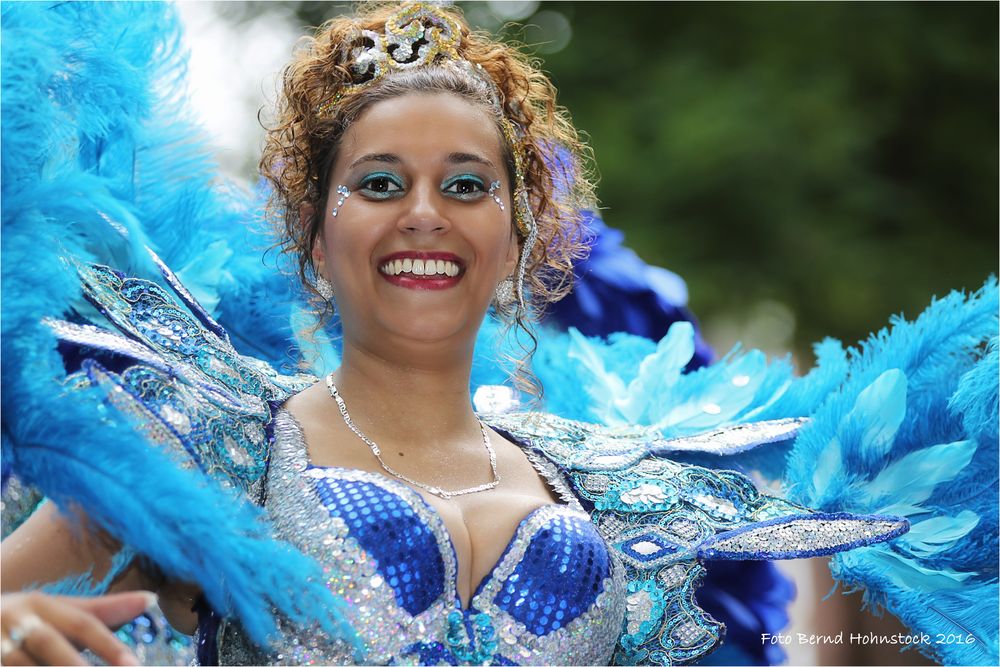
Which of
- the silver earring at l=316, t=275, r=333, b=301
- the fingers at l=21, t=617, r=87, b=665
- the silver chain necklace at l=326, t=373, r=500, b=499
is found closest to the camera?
the fingers at l=21, t=617, r=87, b=665

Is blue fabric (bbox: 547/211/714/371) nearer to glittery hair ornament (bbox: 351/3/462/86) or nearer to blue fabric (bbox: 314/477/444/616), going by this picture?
glittery hair ornament (bbox: 351/3/462/86)

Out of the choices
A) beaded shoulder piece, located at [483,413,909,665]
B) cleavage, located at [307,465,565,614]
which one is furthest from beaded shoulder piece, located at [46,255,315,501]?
beaded shoulder piece, located at [483,413,909,665]

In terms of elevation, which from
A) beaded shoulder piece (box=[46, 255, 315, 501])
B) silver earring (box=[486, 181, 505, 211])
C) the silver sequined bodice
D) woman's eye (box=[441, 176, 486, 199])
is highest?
silver earring (box=[486, 181, 505, 211])

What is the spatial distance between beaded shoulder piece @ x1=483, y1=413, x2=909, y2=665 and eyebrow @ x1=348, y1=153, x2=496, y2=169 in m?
0.53

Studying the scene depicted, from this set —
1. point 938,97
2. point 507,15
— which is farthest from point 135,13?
point 938,97

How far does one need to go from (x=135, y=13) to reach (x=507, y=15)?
4112 millimetres

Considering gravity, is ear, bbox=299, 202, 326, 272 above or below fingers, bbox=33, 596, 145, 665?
above

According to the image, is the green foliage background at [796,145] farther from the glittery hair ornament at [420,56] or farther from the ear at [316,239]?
the ear at [316,239]

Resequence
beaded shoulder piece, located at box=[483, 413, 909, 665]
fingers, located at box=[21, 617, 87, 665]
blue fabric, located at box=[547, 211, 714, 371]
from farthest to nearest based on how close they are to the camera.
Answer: blue fabric, located at box=[547, 211, 714, 371] < beaded shoulder piece, located at box=[483, 413, 909, 665] < fingers, located at box=[21, 617, 87, 665]

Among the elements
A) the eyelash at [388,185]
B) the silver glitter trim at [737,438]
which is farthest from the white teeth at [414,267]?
the silver glitter trim at [737,438]

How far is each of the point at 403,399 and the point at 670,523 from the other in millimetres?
526

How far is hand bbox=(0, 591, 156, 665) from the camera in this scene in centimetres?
141

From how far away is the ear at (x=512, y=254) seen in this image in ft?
7.85

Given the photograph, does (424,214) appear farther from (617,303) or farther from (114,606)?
(617,303)
